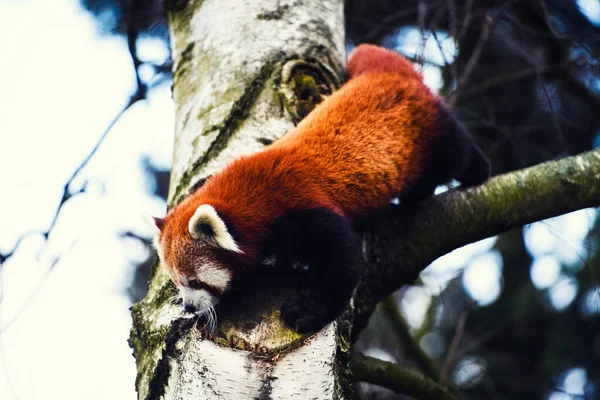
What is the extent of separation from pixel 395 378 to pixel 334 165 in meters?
1.11

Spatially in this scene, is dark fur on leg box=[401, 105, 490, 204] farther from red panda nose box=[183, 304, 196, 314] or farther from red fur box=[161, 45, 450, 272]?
red panda nose box=[183, 304, 196, 314]

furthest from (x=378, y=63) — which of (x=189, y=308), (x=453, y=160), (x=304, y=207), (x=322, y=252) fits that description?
(x=189, y=308)

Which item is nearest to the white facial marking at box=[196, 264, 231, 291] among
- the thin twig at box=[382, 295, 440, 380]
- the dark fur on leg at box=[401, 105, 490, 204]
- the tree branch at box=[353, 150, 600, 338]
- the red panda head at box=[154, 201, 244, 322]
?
the red panda head at box=[154, 201, 244, 322]

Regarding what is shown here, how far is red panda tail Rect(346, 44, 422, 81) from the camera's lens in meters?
3.06

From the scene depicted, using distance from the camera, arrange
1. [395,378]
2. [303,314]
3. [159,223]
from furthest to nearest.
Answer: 1. [395,378]
2. [159,223]
3. [303,314]

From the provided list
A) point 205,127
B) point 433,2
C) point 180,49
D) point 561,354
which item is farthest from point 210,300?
point 561,354

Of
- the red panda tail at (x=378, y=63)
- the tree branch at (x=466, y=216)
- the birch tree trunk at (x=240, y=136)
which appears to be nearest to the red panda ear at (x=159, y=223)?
the birch tree trunk at (x=240, y=136)

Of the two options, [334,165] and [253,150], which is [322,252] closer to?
[334,165]

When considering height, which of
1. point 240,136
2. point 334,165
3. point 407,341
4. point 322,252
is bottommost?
point 407,341

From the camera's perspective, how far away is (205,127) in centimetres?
254

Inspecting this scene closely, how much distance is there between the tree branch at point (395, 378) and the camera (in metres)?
2.75

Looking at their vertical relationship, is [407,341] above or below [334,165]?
below

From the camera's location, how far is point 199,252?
7.33ft

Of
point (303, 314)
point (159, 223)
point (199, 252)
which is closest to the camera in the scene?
point (303, 314)
